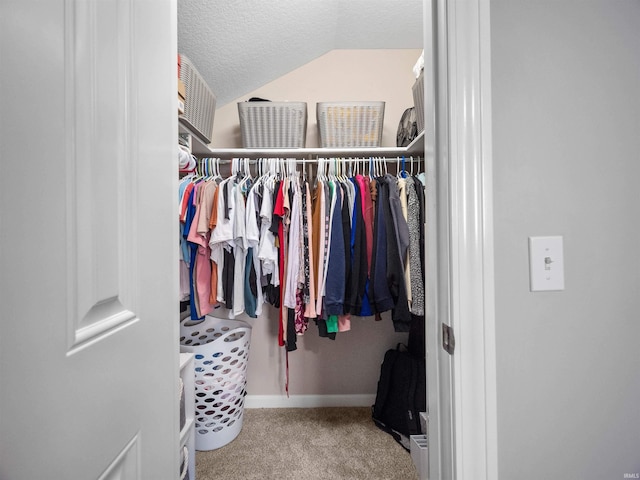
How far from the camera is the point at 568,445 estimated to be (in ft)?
1.91

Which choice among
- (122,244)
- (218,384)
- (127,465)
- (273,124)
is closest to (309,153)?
(273,124)

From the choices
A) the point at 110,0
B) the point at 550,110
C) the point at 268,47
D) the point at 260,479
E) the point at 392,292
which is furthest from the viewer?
the point at 268,47

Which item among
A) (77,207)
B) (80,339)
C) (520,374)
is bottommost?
(520,374)

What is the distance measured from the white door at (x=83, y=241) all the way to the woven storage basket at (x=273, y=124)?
1.22 metres

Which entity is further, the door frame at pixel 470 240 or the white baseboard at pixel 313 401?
the white baseboard at pixel 313 401

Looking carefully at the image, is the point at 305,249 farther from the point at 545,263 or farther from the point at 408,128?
the point at 545,263

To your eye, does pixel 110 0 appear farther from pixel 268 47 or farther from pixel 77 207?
pixel 268 47

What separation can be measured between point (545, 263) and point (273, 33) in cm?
174

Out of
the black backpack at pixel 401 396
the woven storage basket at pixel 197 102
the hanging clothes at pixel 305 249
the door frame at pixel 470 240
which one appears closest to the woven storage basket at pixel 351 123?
the hanging clothes at pixel 305 249

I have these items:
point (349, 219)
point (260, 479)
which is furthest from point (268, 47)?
point (260, 479)

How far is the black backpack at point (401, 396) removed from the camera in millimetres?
1654

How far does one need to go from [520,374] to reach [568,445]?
0.17 meters

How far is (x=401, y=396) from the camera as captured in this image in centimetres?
173

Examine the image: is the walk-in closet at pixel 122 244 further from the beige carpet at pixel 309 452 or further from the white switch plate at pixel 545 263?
the beige carpet at pixel 309 452
